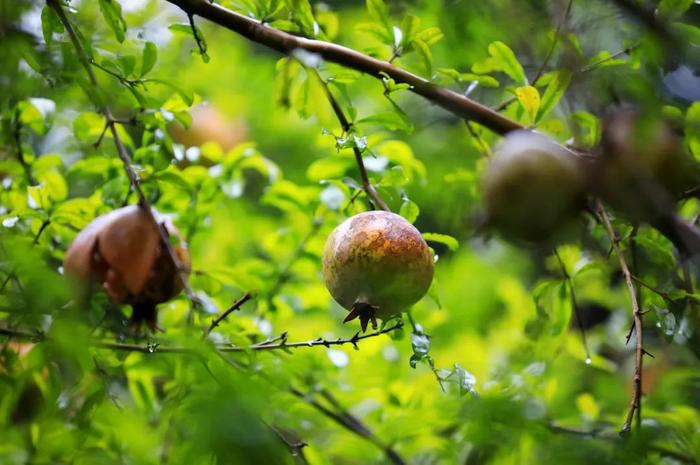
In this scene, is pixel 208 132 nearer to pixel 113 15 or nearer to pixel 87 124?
pixel 87 124

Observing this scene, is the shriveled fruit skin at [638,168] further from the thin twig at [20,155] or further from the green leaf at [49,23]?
the thin twig at [20,155]

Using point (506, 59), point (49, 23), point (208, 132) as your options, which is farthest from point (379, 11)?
point (208, 132)

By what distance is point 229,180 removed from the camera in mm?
1570

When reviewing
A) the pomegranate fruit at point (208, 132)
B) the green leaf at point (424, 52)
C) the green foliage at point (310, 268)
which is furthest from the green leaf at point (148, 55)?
the pomegranate fruit at point (208, 132)

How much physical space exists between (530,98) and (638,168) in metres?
0.39

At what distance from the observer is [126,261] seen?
110cm

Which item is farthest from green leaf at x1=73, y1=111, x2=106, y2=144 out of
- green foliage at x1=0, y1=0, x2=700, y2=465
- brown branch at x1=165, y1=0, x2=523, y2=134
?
brown branch at x1=165, y1=0, x2=523, y2=134

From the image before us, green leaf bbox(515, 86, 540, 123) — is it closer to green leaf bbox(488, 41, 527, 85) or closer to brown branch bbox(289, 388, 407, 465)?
green leaf bbox(488, 41, 527, 85)

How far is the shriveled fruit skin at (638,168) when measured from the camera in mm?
753

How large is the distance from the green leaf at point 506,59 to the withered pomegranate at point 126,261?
56 centimetres

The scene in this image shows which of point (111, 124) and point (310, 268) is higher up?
point (111, 124)

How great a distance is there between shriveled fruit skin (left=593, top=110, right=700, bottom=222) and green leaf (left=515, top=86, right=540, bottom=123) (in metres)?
0.28

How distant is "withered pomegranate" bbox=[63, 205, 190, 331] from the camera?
1.09 metres

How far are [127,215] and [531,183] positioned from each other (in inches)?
23.0
